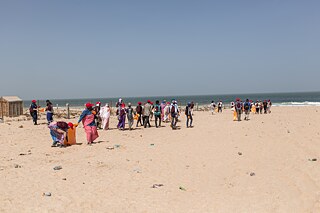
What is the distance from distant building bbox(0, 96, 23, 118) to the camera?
98.9 feet

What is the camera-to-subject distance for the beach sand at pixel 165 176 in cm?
704

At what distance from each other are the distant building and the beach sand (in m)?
16.4

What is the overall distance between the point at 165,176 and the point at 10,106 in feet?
81.5

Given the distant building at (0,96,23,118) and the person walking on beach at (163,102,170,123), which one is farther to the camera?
the distant building at (0,96,23,118)

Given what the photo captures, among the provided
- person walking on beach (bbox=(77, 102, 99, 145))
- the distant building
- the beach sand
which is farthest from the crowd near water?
the distant building

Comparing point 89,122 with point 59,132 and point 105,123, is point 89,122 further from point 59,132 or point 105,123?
point 105,123

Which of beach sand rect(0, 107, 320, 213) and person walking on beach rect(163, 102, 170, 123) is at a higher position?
person walking on beach rect(163, 102, 170, 123)

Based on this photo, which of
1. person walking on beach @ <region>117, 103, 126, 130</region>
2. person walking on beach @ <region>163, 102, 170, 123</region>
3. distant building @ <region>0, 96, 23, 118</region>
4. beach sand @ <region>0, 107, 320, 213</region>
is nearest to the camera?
beach sand @ <region>0, 107, 320, 213</region>

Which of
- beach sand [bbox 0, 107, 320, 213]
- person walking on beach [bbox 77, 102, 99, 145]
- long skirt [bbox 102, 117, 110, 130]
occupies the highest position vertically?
person walking on beach [bbox 77, 102, 99, 145]

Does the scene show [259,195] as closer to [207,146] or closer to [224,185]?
[224,185]

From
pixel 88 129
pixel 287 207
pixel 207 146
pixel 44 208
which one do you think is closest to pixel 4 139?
pixel 88 129

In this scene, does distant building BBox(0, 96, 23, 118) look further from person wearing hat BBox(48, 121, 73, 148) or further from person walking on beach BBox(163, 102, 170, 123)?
person wearing hat BBox(48, 121, 73, 148)

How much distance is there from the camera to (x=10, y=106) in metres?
30.3

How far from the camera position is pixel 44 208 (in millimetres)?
6707
